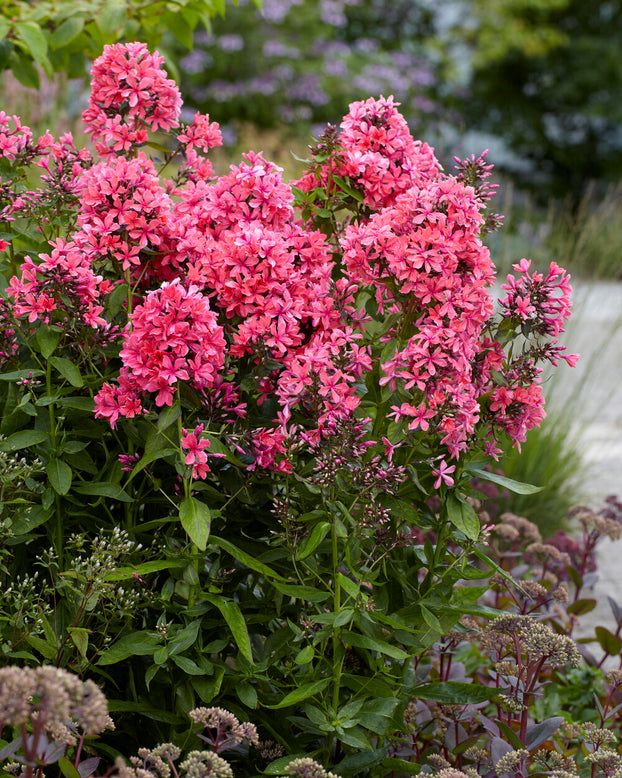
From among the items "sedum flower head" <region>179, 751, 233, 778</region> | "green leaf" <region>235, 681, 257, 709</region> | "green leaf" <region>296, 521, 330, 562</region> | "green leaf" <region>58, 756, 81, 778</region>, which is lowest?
"green leaf" <region>58, 756, 81, 778</region>

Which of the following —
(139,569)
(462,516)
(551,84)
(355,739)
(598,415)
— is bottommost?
(355,739)

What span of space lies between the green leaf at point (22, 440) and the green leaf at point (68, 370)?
16 centimetres

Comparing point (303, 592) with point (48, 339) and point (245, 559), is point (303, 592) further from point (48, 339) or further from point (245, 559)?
point (48, 339)

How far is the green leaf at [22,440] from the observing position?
1718mm

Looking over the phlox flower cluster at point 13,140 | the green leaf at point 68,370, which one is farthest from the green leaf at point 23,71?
the green leaf at point 68,370

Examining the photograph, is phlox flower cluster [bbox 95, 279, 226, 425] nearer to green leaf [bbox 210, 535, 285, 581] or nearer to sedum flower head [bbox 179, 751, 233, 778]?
green leaf [bbox 210, 535, 285, 581]

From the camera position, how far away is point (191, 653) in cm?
173

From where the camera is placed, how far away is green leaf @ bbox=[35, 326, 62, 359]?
1.66m

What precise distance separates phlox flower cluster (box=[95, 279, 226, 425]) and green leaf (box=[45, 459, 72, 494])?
0.20m

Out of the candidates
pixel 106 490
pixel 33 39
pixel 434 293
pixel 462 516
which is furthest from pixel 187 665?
pixel 33 39

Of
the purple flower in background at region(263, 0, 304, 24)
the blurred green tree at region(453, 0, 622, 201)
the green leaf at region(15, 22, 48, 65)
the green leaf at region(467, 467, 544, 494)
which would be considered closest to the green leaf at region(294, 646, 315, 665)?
the green leaf at region(467, 467, 544, 494)

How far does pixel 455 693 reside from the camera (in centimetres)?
187

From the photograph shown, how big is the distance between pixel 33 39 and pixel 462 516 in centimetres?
218

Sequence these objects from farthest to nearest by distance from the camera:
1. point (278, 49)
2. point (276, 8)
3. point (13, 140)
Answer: point (278, 49) < point (276, 8) < point (13, 140)
